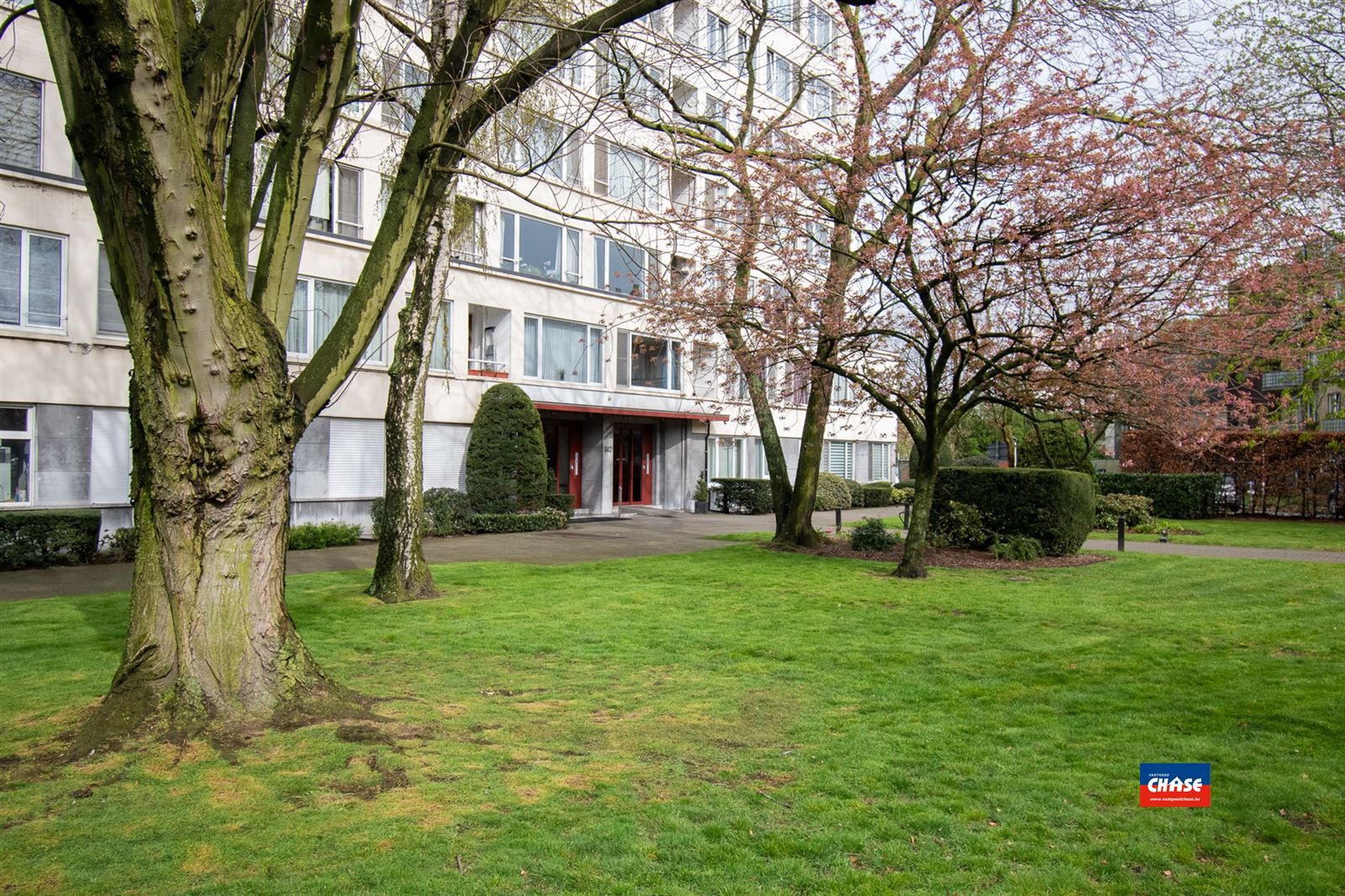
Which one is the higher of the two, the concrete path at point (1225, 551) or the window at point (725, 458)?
the window at point (725, 458)

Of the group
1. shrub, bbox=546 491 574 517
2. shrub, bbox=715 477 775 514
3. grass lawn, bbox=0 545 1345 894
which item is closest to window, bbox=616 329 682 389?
shrub, bbox=715 477 775 514

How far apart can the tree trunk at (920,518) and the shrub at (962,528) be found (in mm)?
3190

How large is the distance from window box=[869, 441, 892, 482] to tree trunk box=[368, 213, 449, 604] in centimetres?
3348

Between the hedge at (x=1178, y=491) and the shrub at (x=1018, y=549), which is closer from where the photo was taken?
the shrub at (x=1018, y=549)

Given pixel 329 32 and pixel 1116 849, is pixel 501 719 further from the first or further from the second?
pixel 329 32

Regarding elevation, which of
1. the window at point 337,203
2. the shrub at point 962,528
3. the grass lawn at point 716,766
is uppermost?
Answer: the window at point 337,203

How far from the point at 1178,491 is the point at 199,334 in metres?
29.8

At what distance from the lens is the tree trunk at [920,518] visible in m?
13.9

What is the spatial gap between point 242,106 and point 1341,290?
23.3m

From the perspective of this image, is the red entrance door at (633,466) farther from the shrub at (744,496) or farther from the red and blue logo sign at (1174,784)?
the red and blue logo sign at (1174,784)

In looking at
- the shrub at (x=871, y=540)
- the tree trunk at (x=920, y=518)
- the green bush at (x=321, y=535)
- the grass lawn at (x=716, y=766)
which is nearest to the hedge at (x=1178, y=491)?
the shrub at (x=871, y=540)

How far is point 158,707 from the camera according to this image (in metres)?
5.13

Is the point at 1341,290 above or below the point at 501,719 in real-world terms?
above

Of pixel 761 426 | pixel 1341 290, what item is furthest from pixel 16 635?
pixel 1341 290
